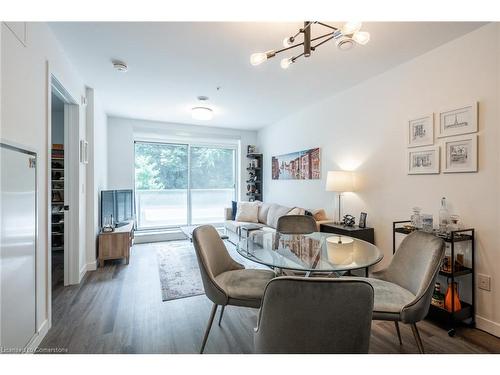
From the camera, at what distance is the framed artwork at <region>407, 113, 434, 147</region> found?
2.37 meters

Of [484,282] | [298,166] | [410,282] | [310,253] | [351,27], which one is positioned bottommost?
[484,282]

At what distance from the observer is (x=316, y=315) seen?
3.23 feet

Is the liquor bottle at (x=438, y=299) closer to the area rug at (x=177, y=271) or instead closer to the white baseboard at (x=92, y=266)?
the area rug at (x=177, y=271)

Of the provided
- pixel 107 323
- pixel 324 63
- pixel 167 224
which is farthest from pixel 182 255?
pixel 324 63

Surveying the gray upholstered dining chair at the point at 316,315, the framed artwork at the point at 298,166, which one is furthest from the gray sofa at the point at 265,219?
the gray upholstered dining chair at the point at 316,315

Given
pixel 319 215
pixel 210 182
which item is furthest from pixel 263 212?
pixel 210 182

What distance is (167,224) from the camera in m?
5.62

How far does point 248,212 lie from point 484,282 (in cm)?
356

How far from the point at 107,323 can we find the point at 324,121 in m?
3.66

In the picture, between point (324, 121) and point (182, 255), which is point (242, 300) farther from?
point (324, 121)

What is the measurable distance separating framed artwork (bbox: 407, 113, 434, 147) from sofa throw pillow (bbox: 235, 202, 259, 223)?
3025 mm

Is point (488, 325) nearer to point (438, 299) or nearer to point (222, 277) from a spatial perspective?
point (438, 299)

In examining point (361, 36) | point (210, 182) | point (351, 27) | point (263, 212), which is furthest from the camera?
point (210, 182)

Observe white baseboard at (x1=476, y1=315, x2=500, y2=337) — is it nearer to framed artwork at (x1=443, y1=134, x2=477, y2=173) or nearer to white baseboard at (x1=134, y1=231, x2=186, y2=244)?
framed artwork at (x1=443, y1=134, x2=477, y2=173)
